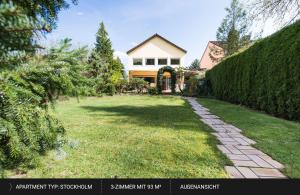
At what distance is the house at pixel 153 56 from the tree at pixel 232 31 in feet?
26.8

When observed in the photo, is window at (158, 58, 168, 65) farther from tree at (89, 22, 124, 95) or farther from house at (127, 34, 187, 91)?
tree at (89, 22, 124, 95)

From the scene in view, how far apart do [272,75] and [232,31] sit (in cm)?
3328

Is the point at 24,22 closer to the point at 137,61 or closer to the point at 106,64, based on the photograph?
the point at 106,64

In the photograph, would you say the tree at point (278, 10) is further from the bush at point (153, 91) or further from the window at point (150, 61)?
the window at point (150, 61)

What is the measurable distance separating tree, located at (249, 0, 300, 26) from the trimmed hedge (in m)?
2.60

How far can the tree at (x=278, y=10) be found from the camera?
42.0 feet

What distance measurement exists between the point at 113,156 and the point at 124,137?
1427 millimetres

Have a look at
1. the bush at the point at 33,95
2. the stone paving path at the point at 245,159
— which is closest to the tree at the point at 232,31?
the stone paving path at the point at 245,159

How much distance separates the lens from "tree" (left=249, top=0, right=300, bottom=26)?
1280cm

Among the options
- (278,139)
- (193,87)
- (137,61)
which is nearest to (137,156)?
(278,139)

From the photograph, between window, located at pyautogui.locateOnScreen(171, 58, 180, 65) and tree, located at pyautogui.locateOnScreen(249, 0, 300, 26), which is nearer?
tree, located at pyautogui.locateOnScreen(249, 0, 300, 26)

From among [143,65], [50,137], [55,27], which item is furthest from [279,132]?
[143,65]

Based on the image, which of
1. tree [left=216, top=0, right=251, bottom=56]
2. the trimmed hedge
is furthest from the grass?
tree [left=216, top=0, right=251, bottom=56]

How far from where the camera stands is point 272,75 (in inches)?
380
